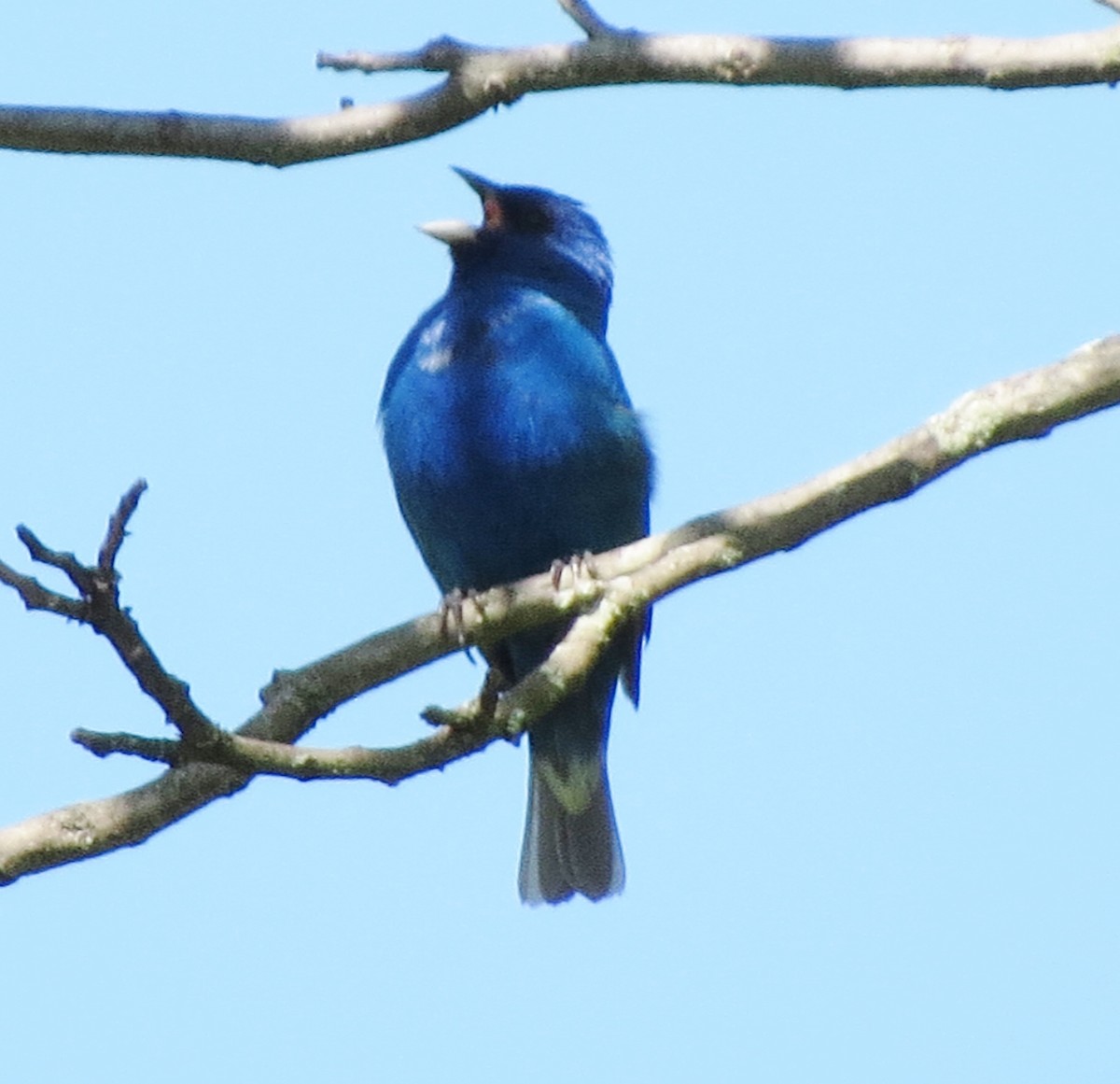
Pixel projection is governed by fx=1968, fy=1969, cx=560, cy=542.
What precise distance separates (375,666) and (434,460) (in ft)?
7.16

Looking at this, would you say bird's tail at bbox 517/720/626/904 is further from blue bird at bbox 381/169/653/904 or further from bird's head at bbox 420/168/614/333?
bird's head at bbox 420/168/614/333

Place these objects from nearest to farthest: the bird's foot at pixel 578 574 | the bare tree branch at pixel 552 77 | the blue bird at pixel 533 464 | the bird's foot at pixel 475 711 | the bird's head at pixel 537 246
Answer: the bird's foot at pixel 475 711
the bare tree branch at pixel 552 77
the bird's foot at pixel 578 574
the blue bird at pixel 533 464
the bird's head at pixel 537 246

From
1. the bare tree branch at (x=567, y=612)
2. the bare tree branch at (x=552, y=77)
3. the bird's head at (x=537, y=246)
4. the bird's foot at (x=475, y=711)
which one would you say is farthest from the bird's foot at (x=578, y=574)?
the bird's head at (x=537, y=246)

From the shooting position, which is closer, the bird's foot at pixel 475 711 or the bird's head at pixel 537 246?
the bird's foot at pixel 475 711

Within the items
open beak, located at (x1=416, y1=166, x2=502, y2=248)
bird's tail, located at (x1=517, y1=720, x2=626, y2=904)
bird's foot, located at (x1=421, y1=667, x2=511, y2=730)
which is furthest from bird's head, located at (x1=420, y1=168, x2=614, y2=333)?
bird's foot, located at (x1=421, y1=667, x2=511, y2=730)

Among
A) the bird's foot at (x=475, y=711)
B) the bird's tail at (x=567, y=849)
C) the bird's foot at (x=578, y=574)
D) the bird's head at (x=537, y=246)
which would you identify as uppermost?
the bird's head at (x=537, y=246)

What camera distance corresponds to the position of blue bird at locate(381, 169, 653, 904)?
6.86 meters

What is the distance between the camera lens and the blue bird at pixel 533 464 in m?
6.86

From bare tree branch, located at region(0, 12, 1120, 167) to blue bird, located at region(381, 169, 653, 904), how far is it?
224cm

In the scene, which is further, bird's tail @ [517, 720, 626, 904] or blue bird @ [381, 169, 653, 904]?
bird's tail @ [517, 720, 626, 904]

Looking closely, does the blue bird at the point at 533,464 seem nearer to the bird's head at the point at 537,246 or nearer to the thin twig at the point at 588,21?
the bird's head at the point at 537,246

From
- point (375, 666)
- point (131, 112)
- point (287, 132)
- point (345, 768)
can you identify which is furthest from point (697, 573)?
point (131, 112)

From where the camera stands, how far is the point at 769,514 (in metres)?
4.79

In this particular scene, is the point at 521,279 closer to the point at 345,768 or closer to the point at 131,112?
the point at 131,112
